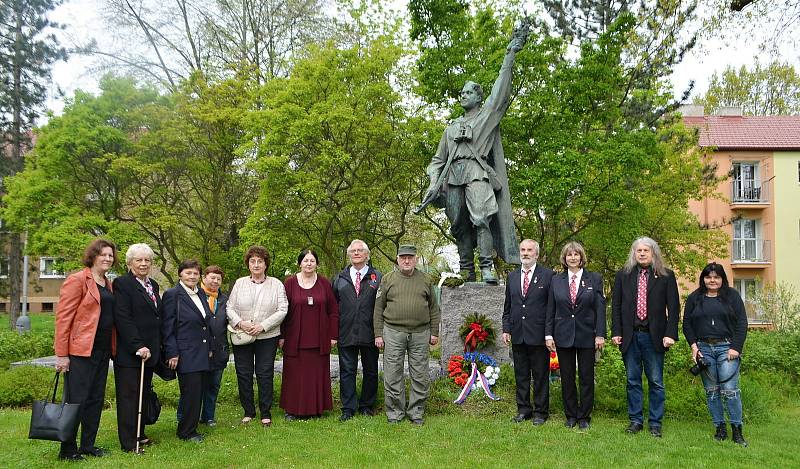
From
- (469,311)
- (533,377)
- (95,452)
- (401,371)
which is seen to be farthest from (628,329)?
(95,452)

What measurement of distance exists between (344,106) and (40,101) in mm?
12457

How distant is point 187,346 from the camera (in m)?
5.46

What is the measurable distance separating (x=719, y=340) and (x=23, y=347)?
11.1 metres

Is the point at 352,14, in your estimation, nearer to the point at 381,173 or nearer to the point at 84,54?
the point at 381,173

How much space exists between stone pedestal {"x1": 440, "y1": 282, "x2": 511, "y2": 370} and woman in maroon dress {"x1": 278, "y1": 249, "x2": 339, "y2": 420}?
127cm

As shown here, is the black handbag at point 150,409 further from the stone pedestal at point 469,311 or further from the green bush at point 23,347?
the green bush at point 23,347

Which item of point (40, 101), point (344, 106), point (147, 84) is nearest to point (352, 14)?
point (344, 106)

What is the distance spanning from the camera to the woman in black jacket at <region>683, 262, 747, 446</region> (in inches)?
209

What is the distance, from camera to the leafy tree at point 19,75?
20.0m

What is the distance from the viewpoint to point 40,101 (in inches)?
813

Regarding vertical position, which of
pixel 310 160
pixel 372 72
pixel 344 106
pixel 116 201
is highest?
pixel 372 72

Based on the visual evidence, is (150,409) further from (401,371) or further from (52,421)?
(401,371)

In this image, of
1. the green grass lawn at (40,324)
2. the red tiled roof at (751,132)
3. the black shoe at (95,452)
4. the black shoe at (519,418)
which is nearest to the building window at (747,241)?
the red tiled roof at (751,132)

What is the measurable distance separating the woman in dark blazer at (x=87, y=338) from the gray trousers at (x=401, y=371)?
2.46 metres
